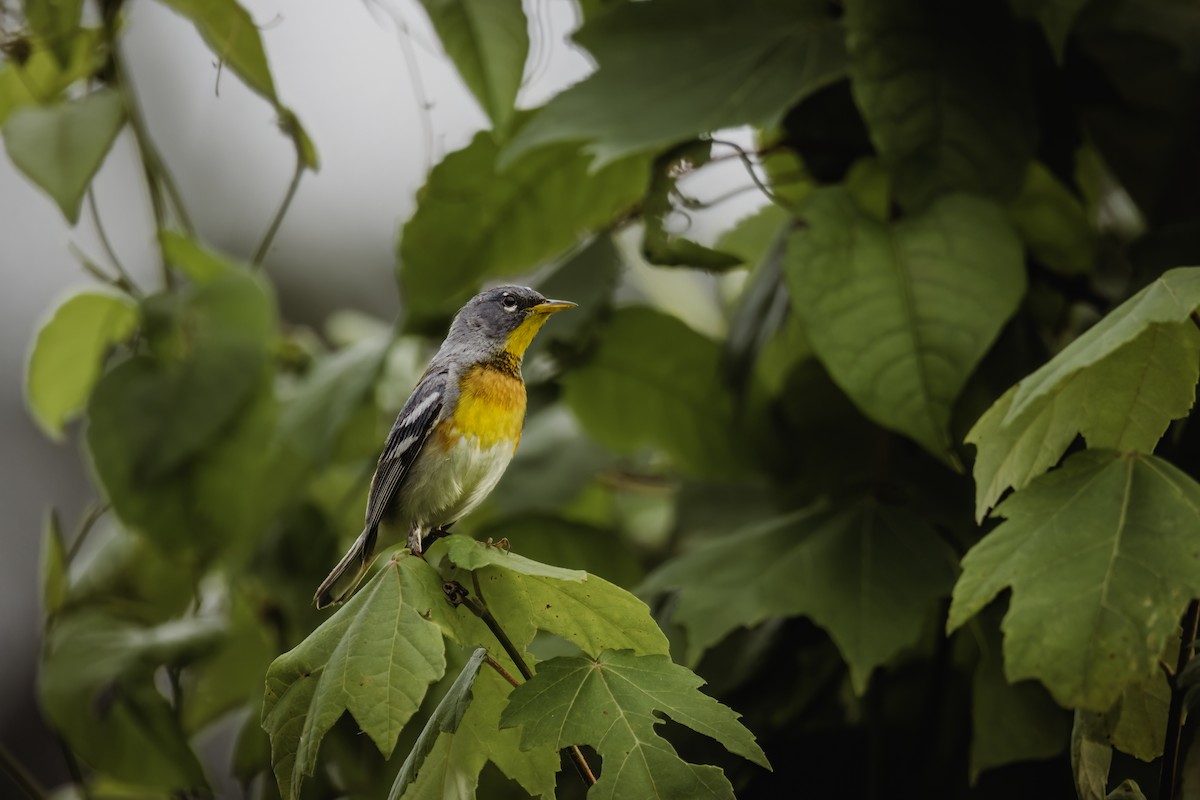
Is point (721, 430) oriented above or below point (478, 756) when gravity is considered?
below

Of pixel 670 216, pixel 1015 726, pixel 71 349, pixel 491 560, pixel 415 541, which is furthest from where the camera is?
pixel 71 349

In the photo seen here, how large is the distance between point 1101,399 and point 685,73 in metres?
0.68

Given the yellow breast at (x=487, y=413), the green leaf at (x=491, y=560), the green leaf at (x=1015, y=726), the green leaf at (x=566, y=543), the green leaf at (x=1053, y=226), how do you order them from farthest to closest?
the green leaf at (x=566, y=543) → the green leaf at (x=1053, y=226) → the green leaf at (x=1015, y=726) → the yellow breast at (x=487, y=413) → the green leaf at (x=491, y=560)

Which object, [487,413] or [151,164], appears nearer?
[487,413]

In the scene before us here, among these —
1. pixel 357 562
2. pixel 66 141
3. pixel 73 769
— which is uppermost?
pixel 66 141

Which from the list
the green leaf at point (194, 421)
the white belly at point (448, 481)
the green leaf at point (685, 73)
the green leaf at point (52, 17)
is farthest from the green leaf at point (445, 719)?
the green leaf at point (52, 17)

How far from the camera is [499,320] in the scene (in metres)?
0.88

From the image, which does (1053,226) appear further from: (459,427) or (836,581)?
(459,427)

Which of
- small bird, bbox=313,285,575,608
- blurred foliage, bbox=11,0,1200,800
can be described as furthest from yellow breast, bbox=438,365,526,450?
blurred foliage, bbox=11,0,1200,800

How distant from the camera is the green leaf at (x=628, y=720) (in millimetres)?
684

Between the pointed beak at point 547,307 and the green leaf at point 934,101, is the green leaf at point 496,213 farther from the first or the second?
the pointed beak at point 547,307

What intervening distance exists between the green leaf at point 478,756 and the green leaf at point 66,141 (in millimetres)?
825

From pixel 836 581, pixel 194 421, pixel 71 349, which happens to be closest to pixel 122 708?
pixel 194 421

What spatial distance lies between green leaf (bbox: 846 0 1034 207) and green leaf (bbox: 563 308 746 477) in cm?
35
